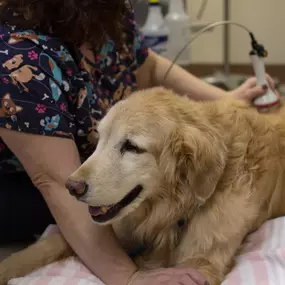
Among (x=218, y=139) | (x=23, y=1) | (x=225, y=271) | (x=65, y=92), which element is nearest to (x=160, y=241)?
(x=225, y=271)

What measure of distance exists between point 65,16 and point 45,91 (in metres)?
0.22

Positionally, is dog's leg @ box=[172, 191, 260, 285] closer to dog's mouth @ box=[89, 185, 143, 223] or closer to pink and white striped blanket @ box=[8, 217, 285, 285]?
pink and white striped blanket @ box=[8, 217, 285, 285]

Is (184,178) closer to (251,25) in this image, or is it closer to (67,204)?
(67,204)

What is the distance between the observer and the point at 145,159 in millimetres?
946

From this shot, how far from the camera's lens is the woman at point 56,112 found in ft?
3.49

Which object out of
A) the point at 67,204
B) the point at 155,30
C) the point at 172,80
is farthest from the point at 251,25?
the point at 67,204

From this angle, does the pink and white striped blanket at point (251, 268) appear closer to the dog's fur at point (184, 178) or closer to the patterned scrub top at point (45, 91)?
the dog's fur at point (184, 178)

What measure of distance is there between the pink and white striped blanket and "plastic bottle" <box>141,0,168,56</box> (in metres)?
1.38

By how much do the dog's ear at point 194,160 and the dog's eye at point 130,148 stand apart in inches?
2.0

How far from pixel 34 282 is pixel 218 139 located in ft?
1.70

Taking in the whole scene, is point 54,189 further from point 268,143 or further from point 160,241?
point 268,143

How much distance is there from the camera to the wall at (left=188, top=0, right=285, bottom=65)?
2.95 metres

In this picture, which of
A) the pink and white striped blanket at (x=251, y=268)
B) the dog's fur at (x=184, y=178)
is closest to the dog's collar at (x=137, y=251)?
the dog's fur at (x=184, y=178)

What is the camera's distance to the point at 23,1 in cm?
120
